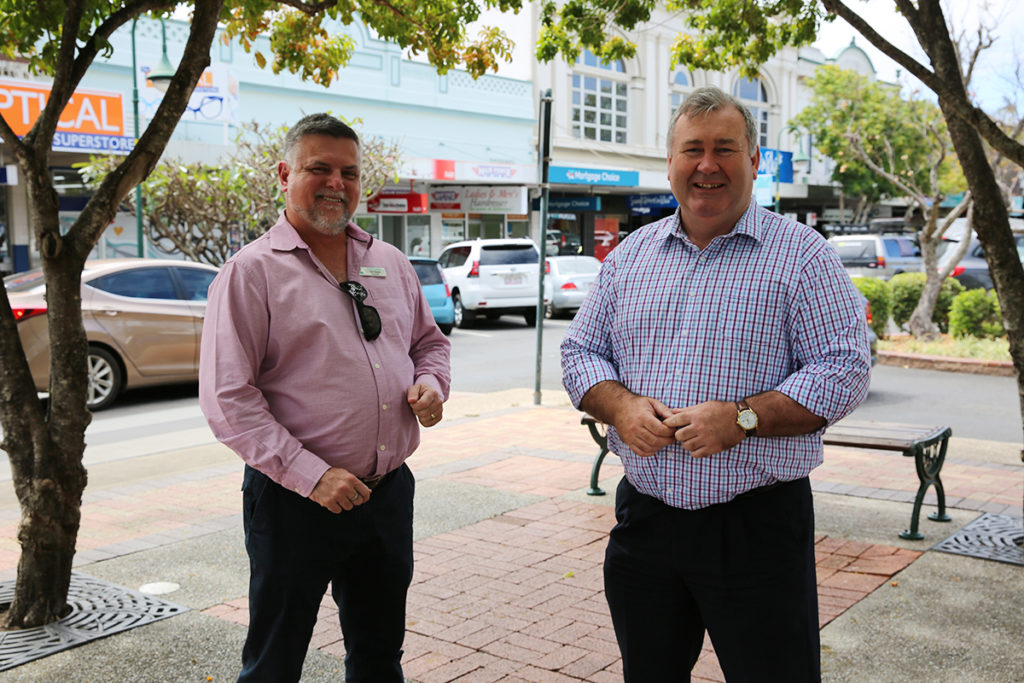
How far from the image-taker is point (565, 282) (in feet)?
70.1

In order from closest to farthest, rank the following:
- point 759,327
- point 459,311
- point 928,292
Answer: point 759,327, point 928,292, point 459,311

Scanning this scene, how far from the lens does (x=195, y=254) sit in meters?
Answer: 19.1

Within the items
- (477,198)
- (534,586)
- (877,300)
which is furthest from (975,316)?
(477,198)

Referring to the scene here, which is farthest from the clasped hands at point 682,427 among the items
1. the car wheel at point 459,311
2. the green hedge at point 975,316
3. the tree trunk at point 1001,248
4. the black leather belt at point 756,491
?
the car wheel at point 459,311

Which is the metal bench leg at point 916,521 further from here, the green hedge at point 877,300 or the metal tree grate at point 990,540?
the green hedge at point 877,300

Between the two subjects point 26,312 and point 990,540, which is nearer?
point 990,540

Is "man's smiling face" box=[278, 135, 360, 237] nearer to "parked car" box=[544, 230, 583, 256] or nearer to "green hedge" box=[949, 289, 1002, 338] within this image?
"green hedge" box=[949, 289, 1002, 338]

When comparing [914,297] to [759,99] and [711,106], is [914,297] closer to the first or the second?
[711,106]

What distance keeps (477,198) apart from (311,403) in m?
26.6

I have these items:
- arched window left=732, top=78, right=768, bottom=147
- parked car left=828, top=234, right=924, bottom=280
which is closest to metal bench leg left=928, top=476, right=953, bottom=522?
parked car left=828, top=234, right=924, bottom=280

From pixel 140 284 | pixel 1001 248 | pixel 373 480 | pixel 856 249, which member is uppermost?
pixel 1001 248

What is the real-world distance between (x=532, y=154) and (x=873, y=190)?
17314 millimetres

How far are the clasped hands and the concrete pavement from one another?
1.65m

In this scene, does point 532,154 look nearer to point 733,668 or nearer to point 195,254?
point 195,254
